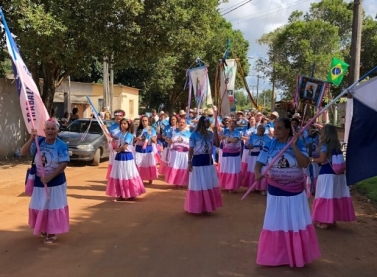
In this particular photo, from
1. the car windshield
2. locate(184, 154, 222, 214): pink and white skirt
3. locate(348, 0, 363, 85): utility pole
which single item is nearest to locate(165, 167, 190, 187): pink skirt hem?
locate(184, 154, 222, 214): pink and white skirt

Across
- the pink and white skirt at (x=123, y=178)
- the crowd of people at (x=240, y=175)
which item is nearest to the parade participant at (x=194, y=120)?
the crowd of people at (x=240, y=175)

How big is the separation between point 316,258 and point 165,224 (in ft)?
9.19

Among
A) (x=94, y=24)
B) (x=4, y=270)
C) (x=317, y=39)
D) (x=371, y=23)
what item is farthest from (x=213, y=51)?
(x=4, y=270)

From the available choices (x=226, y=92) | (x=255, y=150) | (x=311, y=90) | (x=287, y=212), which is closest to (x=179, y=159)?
(x=255, y=150)

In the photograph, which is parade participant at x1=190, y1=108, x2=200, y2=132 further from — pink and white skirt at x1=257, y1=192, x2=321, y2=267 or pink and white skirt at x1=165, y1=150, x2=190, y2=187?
pink and white skirt at x1=257, y1=192, x2=321, y2=267

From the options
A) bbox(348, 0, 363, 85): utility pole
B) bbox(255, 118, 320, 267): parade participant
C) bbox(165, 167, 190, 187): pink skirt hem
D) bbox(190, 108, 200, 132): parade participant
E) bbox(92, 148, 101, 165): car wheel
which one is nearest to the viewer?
bbox(255, 118, 320, 267): parade participant

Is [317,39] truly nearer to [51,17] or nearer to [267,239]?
[51,17]

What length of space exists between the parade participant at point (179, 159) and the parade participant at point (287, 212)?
5783 millimetres

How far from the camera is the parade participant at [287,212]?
16.8ft

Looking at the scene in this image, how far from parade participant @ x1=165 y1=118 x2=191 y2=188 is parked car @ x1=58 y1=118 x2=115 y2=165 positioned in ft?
13.2

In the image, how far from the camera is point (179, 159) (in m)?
11.1

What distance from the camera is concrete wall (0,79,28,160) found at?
1430 centimetres

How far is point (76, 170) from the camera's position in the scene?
13.8 m

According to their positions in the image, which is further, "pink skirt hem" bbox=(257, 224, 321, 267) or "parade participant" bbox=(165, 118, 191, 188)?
"parade participant" bbox=(165, 118, 191, 188)
